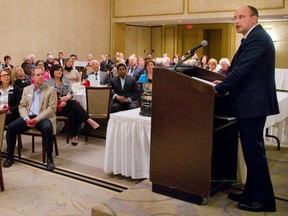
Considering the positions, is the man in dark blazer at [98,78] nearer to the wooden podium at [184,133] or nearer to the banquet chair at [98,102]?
the banquet chair at [98,102]

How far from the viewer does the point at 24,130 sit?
174 inches

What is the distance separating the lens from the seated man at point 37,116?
14.0 ft

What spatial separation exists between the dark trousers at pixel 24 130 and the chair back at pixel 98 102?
110 cm

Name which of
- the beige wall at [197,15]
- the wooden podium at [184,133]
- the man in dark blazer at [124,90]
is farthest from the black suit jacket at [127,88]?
the beige wall at [197,15]

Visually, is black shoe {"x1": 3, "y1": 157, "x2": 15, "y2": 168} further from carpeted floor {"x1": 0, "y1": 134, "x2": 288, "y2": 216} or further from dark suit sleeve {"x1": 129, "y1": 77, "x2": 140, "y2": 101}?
dark suit sleeve {"x1": 129, "y1": 77, "x2": 140, "y2": 101}

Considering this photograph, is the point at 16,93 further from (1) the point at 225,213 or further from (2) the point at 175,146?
(1) the point at 225,213

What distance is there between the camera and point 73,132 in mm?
5262

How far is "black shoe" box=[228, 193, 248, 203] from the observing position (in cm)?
247

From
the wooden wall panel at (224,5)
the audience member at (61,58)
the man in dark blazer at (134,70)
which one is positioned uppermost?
the wooden wall panel at (224,5)

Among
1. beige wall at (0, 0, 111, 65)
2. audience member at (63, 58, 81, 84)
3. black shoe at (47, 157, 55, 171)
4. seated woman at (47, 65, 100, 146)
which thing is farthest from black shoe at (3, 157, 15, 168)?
beige wall at (0, 0, 111, 65)

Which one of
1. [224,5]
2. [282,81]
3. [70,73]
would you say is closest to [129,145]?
[282,81]

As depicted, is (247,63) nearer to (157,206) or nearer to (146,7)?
(157,206)

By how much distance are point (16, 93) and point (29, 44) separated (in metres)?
7.32

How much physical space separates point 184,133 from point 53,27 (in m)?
11.0
